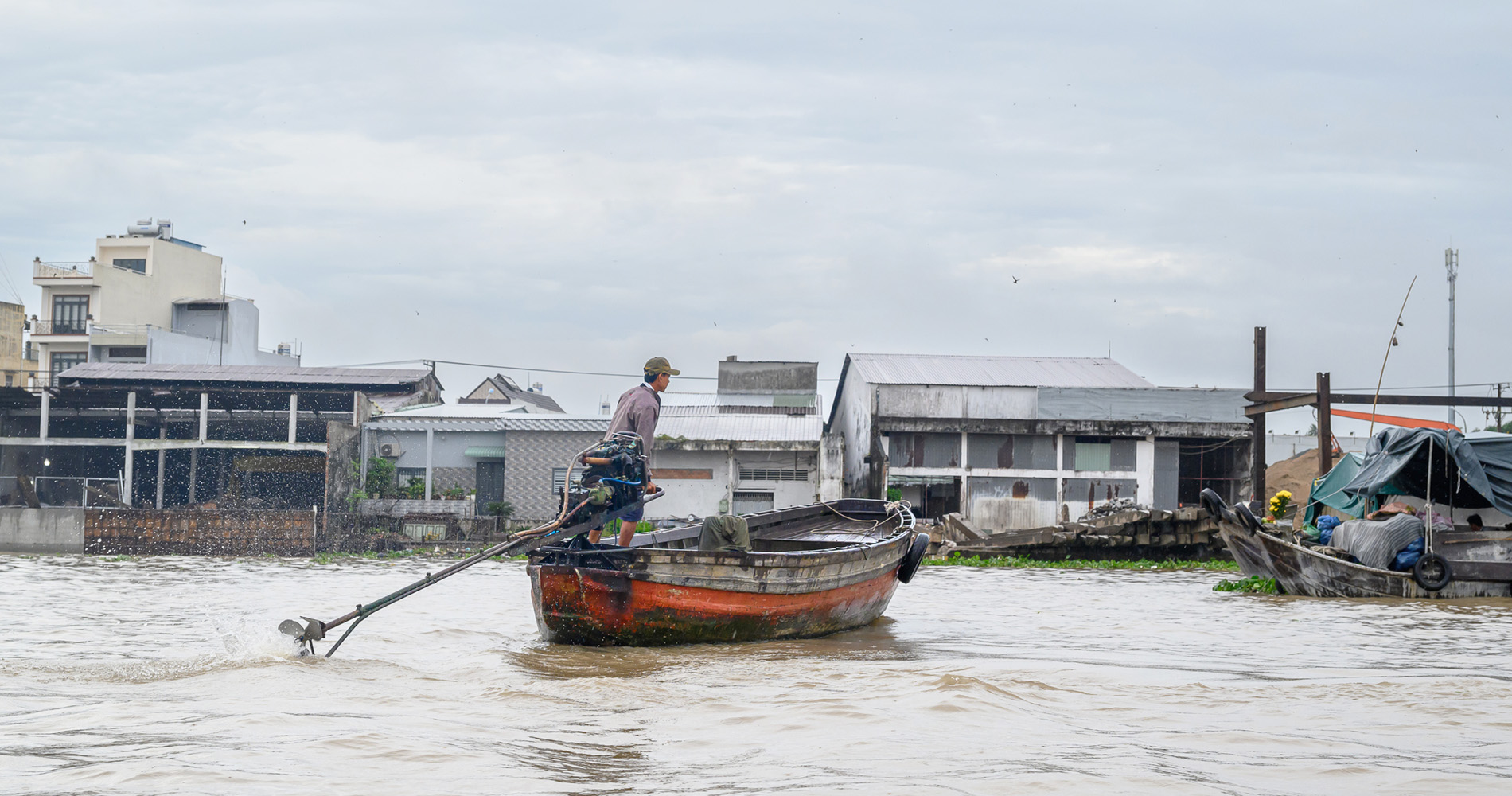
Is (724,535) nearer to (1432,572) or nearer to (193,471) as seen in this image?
(1432,572)

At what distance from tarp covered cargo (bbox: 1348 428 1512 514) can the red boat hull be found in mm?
9167

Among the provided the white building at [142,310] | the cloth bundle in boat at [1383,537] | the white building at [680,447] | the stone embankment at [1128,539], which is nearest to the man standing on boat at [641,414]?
the cloth bundle in boat at [1383,537]

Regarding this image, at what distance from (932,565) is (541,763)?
769 inches

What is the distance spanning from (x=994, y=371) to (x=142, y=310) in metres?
34.6

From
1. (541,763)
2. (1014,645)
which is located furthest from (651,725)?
(1014,645)

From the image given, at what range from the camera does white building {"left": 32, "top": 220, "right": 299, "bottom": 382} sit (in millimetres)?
45938

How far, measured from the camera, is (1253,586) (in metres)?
16.3

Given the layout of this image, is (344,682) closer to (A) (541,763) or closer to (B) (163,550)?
(A) (541,763)

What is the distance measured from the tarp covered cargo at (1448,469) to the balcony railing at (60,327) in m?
46.4

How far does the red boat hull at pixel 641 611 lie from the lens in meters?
9.30

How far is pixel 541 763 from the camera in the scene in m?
5.11

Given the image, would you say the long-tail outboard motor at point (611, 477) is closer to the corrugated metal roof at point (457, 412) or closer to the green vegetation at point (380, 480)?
the green vegetation at point (380, 480)

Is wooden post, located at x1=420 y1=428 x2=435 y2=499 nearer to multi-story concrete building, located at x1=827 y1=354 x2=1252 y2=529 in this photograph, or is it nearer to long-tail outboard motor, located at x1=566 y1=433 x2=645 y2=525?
multi-story concrete building, located at x1=827 y1=354 x2=1252 y2=529

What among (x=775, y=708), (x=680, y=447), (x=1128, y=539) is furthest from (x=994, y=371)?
(x=775, y=708)
